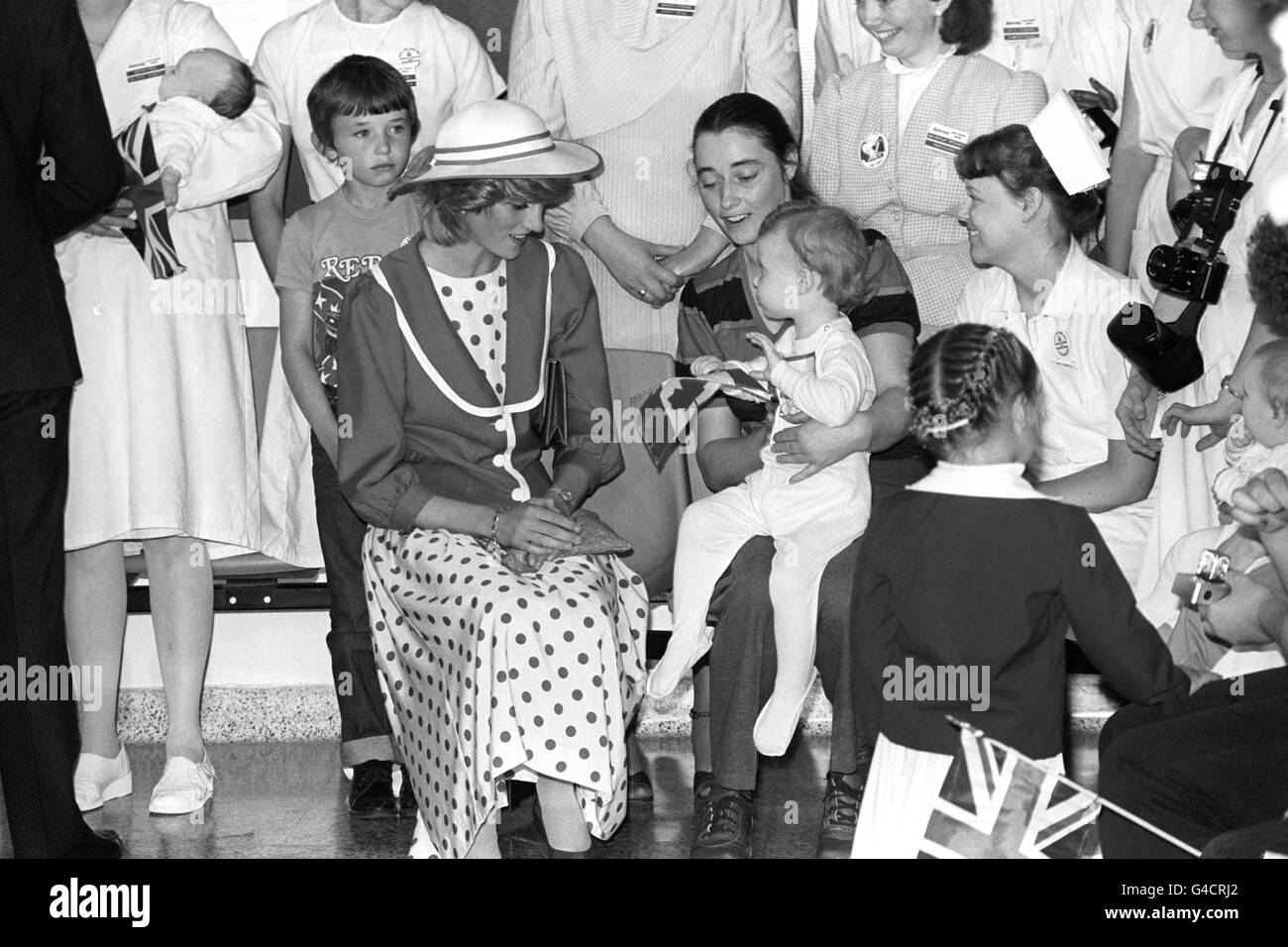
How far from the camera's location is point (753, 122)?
390 cm

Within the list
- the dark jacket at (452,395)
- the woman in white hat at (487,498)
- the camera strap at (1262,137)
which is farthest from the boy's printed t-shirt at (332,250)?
the camera strap at (1262,137)

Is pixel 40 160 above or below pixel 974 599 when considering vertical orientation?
above

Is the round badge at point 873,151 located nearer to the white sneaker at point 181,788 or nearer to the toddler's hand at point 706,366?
the toddler's hand at point 706,366

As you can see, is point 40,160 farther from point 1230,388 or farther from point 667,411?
point 1230,388

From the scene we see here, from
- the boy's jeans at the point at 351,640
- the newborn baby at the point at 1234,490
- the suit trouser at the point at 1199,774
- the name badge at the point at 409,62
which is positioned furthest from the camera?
the name badge at the point at 409,62

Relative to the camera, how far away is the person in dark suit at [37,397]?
3.44 metres

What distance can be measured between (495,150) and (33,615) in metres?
1.32

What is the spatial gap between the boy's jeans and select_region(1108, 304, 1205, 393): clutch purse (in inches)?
69.4

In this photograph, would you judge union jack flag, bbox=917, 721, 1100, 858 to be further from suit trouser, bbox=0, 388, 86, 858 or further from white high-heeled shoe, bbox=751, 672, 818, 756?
suit trouser, bbox=0, 388, 86, 858

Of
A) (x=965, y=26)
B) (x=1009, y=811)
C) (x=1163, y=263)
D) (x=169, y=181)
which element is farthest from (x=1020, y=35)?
(x=1009, y=811)

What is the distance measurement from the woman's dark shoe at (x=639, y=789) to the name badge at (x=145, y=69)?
2035mm

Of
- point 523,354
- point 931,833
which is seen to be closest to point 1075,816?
point 931,833

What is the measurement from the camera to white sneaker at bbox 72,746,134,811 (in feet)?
13.5

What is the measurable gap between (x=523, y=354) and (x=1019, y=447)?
1267mm
